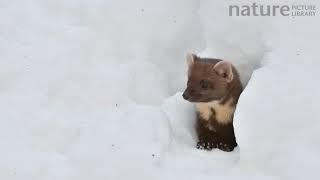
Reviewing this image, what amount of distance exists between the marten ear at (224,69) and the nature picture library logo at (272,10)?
0.56m

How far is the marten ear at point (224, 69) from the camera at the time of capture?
5.76m

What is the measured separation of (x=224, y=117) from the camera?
6.01m

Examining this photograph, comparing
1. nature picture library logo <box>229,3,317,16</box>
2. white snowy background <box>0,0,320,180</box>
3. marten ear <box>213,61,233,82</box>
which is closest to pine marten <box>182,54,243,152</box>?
marten ear <box>213,61,233,82</box>

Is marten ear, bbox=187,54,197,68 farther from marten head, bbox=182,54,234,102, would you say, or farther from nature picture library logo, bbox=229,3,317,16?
nature picture library logo, bbox=229,3,317,16

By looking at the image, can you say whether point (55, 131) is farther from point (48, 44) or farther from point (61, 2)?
point (61, 2)

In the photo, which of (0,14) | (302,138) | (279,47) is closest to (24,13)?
(0,14)

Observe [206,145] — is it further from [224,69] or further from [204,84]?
[224,69]

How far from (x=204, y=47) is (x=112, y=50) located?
3.81 ft

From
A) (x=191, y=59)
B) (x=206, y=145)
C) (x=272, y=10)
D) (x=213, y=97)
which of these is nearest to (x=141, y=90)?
(x=191, y=59)

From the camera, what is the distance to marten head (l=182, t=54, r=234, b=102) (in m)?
5.79

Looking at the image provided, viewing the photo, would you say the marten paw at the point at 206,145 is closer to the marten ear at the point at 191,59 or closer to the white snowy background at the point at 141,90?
the white snowy background at the point at 141,90

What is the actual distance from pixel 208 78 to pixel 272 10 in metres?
0.90

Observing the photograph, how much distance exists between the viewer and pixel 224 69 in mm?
5809

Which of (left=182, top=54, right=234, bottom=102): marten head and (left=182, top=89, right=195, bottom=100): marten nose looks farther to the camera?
(left=182, top=54, right=234, bottom=102): marten head
